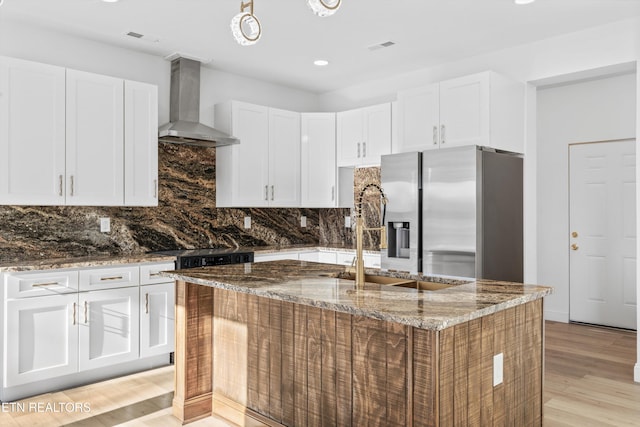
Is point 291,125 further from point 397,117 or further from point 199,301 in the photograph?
point 199,301

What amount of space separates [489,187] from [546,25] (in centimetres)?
132

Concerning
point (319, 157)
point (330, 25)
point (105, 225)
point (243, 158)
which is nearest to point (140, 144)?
point (105, 225)

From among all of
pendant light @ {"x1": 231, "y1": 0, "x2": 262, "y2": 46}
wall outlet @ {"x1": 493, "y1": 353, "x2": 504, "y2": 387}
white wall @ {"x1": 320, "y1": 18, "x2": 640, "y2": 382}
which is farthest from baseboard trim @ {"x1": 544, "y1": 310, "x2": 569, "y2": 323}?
pendant light @ {"x1": 231, "y1": 0, "x2": 262, "y2": 46}

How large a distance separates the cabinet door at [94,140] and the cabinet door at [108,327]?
0.76 m

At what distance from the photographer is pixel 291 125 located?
5219mm

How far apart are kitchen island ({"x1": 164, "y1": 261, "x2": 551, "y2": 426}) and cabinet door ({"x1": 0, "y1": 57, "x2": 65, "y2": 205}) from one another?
1.49 m

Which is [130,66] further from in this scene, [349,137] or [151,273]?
[349,137]

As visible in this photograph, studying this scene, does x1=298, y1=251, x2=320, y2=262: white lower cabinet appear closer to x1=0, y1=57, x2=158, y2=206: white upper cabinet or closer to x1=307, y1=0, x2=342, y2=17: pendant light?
x1=0, y1=57, x2=158, y2=206: white upper cabinet

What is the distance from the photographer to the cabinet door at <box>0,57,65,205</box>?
3.36 meters

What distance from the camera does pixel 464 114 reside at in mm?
4004

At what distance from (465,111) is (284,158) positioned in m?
1.98

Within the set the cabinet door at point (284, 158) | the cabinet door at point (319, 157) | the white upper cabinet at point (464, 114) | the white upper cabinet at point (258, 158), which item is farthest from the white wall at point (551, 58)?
the white upper cabinet at point (258, 158)

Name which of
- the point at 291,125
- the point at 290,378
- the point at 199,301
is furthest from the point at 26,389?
the point at 291,125

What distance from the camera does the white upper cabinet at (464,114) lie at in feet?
12.7
